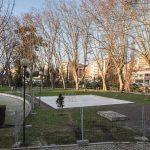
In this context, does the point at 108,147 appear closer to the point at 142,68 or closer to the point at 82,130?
the point at 82,130

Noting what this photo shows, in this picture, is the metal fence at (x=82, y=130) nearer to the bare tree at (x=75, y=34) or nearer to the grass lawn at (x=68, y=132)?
the grass lawn at (x=68, y=132)

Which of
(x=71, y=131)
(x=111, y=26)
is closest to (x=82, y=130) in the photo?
(x=71, y=131)

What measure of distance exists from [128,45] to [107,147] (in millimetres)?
30019

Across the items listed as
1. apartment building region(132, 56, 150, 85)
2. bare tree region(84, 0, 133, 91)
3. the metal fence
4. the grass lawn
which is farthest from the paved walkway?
apartment building region(132, 56, 150, 85)

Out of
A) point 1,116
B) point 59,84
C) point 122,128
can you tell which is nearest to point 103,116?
point 122,128

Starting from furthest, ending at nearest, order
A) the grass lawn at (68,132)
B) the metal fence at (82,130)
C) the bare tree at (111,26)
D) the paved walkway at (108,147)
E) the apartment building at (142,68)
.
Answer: the apartment building at (142,68), the bare tree at (111,26), the grass lawn at (68,132), the metal fence at (82,130), the paved walkway at (108,147)

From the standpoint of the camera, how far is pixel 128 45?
38781 mm

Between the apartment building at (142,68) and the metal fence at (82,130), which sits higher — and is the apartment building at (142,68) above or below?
above

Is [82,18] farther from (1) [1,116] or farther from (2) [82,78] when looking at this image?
(1) [1,116]

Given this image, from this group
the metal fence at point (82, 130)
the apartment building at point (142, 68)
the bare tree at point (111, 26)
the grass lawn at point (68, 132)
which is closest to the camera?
the metal fence at point (82, 130)

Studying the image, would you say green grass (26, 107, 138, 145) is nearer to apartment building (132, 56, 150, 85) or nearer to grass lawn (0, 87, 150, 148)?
grass lawn (0, 87, 150, 148)

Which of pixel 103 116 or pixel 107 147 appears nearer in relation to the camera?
pixel 107 147

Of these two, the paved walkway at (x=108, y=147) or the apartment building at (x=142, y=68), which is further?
the apartment building at (x=142, y=68)

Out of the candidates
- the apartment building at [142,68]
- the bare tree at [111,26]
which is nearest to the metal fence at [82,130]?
the bare tree at [111,26]
